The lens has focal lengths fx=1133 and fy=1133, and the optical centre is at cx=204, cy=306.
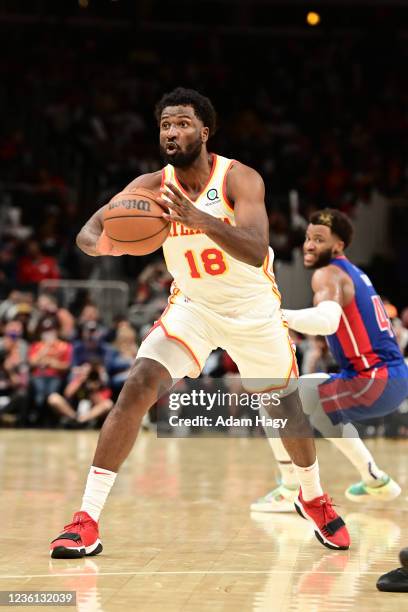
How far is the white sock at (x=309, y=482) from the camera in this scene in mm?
5781

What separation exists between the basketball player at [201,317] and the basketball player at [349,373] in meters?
1.24

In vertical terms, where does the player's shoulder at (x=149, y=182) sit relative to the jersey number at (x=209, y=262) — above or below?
above

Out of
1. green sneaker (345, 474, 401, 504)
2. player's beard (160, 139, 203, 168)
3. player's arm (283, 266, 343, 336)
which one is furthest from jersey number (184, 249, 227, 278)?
green sneaker (345, 474, 401, 504)

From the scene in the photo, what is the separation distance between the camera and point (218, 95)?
68.9 feet

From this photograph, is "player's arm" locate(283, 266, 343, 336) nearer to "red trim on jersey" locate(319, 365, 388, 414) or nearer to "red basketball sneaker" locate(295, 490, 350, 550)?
"red trim on jersey" locate(319, 365, 388, 414)

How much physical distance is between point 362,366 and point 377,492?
792mm

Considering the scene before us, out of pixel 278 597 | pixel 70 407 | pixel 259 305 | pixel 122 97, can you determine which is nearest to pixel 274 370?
pixel 259 305

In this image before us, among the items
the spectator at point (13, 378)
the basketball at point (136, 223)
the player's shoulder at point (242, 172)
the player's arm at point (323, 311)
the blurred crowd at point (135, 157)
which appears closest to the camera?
the basketball at point (136, 223)

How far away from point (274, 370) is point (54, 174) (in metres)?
13.3

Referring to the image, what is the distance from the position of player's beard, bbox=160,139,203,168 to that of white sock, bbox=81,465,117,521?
150 cm

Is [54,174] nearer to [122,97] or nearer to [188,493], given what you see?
[122,97]

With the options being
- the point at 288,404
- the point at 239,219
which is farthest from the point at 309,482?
the point at 239,219

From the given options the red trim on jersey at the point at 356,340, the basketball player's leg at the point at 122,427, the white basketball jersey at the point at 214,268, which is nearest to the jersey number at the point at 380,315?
the red trim on jersey at the point at 356,340

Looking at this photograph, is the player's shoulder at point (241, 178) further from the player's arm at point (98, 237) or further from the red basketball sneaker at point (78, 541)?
the red basketball sneaker at point (78, 541)
